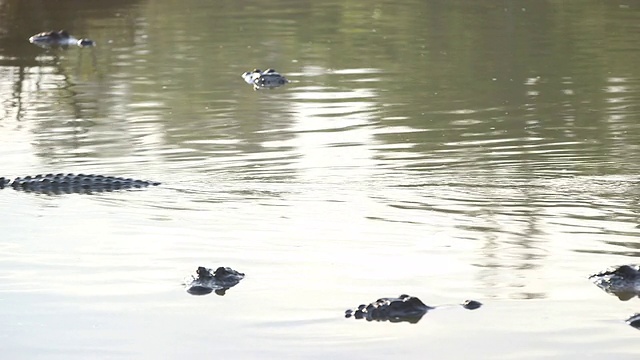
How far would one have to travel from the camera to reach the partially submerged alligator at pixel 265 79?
23.2 metres

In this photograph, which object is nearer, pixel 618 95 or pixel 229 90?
pixel 618 95

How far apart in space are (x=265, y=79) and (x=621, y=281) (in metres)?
14.4

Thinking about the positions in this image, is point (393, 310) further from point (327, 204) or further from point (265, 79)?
point (265, 79)

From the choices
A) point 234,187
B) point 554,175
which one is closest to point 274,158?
point 234,187

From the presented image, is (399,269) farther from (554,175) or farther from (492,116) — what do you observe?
(492,116)

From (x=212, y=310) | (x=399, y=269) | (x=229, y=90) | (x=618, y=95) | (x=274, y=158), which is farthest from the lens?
(x=229, y=90)

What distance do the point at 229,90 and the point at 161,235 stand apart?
36.5 ft

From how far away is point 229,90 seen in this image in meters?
22.7

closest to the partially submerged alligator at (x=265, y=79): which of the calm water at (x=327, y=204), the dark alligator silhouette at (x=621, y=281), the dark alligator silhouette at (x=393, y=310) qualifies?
the calm water at (x=327, y=204)

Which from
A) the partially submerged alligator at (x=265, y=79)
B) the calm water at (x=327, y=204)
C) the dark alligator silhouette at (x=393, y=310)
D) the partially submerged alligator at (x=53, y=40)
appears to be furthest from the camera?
the partially submerged alligator at (x=53, y=40)

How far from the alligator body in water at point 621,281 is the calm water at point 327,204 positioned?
0.09m

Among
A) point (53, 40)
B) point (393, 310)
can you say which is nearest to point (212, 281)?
point (393, 310)

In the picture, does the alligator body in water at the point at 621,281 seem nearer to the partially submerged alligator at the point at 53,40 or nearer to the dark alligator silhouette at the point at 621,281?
the dark alligator silhouette at the point at 621,281

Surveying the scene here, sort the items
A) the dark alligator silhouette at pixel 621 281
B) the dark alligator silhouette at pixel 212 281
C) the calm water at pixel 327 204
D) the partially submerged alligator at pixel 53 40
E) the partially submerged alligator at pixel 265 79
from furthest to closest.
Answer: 1. the partially submerged alligator at pixel 53 40
2. the partially submerged alligator at pixel 265 79
3. the dark alligator silhouette at pixel 212 281
4. the dark alligator silhouette at pixel 621 281
5. the calm water at pixel 327 204
